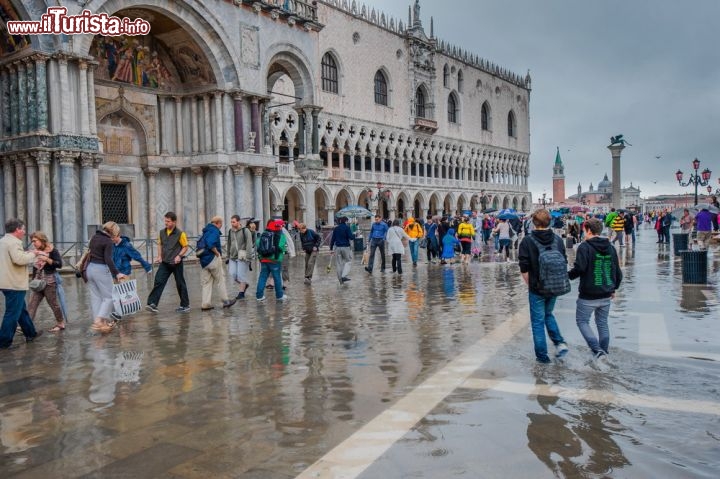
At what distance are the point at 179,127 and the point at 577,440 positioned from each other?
2170 centimetres

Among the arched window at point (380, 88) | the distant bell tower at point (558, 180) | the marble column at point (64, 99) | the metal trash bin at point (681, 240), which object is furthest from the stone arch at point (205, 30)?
the distant bell tower at point (558, 180)

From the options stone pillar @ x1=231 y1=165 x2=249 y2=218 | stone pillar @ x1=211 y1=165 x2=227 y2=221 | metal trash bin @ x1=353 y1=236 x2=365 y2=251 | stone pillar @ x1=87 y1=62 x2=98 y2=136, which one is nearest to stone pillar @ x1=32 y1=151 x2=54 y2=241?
stone pillar @ x1=87 y1=62 x2=98 y2=136

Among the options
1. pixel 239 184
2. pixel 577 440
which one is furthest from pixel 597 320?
pixel 239 184

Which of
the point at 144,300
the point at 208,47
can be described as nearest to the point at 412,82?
the point at 208,47

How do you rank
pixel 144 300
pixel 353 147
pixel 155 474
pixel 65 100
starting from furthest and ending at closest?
1. pixel 353 147
2. pixel 65 100
3. pixel 144 300
4. pixel 155 474

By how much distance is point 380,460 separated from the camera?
12.9 feet

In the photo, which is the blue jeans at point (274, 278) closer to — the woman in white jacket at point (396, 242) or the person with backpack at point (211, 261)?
the person with backpack at point (211, 261)

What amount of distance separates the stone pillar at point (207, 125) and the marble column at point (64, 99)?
605 cm

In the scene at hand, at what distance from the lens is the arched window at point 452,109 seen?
58.0 metres

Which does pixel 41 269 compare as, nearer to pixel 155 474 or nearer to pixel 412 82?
pixel 155 474

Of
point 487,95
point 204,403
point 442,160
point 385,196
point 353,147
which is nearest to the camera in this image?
point 204,403

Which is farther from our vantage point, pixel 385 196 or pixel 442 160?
pixel 442 160

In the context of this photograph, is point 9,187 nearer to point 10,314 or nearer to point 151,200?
point 151,200

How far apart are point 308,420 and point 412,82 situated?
48893 millimetres
